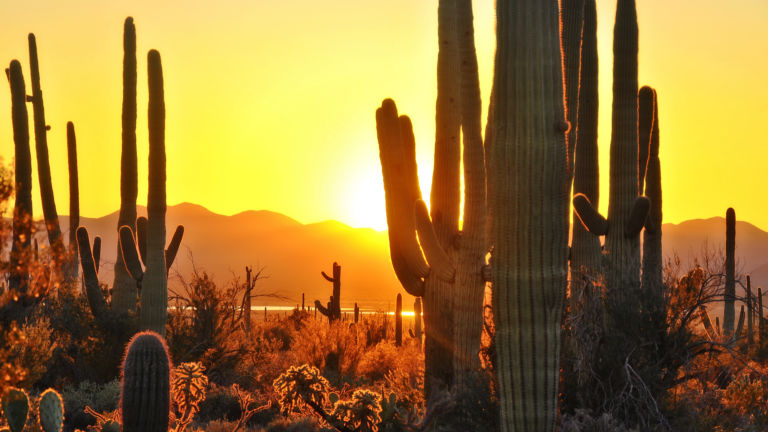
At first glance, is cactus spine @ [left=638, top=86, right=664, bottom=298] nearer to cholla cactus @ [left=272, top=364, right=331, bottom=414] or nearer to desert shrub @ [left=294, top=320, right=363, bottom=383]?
cholla cactus @ [left=272, top=364, right=331, bottom=414]

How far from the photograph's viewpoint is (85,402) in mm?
13938

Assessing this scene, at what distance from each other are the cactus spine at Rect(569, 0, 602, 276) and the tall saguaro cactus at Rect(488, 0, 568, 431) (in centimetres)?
635

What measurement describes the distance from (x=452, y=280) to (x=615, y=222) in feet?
10.5

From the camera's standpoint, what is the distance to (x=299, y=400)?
34.8 feet

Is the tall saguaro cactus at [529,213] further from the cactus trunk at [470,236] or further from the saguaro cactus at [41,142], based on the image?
the saguaro cactus at [41,142]

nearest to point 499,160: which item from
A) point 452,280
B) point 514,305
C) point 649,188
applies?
point 514,305

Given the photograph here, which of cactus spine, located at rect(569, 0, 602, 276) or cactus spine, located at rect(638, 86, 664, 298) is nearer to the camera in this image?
cactus spine, located at rect(569, 0, 602, 276)

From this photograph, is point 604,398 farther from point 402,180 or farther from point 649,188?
point 649,188

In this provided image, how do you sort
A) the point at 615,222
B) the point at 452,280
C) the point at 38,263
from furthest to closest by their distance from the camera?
the point at 615,222, the point at 452,280, the point at 38,263

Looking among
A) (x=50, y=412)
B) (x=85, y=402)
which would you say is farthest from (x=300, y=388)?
(x=85, y=402)

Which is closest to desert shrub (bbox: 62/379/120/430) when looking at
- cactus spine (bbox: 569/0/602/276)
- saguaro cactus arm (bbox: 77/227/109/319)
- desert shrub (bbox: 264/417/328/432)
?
desert shrub (bbox: 264/417/328/432)

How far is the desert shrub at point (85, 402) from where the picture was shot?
13402 mm

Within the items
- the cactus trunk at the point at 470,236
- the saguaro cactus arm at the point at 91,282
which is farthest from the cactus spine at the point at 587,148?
the saguaro cactus arm at the point at 91,282

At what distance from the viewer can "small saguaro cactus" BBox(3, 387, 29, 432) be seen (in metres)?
7.98
